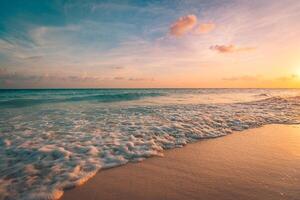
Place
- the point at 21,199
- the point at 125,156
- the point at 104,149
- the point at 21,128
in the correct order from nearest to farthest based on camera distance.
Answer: the point at 21,199 → the point at 125,156 → the point at 104,149 → the point at 21,128

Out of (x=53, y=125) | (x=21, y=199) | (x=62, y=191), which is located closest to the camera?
(x=21, y=199)

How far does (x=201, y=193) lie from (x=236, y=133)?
13.5ft

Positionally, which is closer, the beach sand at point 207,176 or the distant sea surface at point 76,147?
the beach sand at point 207,176

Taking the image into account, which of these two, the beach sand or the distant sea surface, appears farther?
the distant sea surface

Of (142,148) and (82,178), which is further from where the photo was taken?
(142,148)

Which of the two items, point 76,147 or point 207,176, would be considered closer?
point 207,176

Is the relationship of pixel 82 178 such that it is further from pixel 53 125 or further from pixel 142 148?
pixel 53 125

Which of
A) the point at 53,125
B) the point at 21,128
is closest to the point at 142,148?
the point at 53,125

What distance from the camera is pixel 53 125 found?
25.4 ft

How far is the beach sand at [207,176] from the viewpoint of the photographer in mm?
3055

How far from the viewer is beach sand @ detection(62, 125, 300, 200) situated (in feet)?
10.0

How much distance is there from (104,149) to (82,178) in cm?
144

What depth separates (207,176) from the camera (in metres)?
3.61

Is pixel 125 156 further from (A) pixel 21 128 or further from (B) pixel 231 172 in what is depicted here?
(A) pixel 21 128
